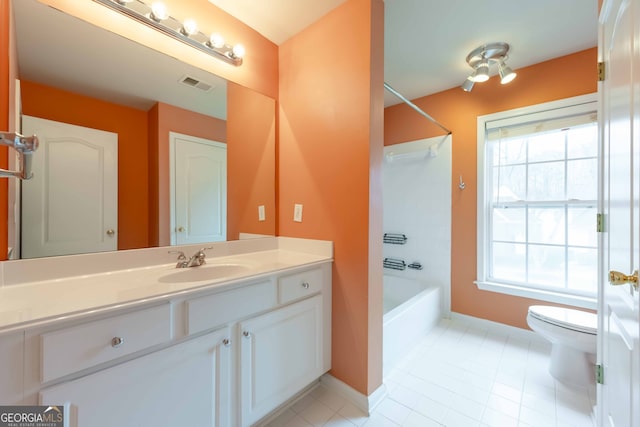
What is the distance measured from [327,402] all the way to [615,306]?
4.73ft

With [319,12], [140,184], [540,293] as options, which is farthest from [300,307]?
[540,293]

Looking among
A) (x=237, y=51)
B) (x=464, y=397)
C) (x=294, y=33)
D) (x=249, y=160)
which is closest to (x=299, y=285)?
(x=249, y=160)

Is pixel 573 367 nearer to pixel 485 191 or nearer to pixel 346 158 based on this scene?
A: pixel 485 191

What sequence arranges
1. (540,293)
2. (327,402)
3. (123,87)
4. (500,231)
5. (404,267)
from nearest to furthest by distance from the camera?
(123,87), (327,402), (540,293), (500,231), (404,267)

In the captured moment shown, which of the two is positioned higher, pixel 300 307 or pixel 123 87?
pixel 123 87

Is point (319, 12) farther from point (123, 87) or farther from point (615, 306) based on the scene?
point (615, 306)

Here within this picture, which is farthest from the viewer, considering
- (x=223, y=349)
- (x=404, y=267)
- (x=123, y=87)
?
(x=404, y=267)

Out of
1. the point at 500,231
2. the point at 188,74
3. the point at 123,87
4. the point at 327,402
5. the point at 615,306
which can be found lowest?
the point at 327,402

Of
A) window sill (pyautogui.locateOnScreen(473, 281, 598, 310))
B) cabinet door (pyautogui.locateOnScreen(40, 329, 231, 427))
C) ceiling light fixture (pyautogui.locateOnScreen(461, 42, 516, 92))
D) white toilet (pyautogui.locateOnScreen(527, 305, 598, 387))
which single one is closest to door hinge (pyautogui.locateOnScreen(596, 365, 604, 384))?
white toilet (pyautogui.locateOnScreen(527, 305, 598, 387))

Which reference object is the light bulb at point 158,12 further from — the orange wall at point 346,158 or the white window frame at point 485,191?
the white window frame at point 485,191

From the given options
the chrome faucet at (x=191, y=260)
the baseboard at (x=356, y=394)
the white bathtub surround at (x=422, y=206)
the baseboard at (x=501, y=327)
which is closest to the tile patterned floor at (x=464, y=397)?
the baseboard at (x=356, y=394)

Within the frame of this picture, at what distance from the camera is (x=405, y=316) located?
2059 millimetres

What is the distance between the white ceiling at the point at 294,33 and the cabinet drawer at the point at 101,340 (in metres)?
1.08

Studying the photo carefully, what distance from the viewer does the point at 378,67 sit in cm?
151
